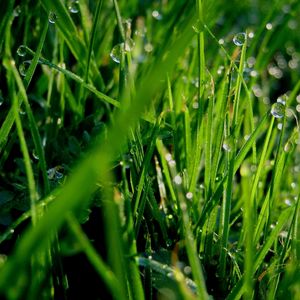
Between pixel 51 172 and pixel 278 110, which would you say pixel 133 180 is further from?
pixel 278 110

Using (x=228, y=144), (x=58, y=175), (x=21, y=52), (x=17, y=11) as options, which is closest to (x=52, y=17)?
(x=21, y=52)

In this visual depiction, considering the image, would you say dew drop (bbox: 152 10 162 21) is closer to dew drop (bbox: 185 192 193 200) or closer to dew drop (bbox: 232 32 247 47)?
dew drop (bbox: 232 32 247 47)

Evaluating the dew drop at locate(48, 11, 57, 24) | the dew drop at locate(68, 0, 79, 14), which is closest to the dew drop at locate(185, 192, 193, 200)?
the dew drop at locate(48, 11, 57, 24)

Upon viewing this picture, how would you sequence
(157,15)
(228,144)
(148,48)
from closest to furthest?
(228,144), (148,48), (157,15)

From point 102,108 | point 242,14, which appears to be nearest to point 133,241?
point 102,108

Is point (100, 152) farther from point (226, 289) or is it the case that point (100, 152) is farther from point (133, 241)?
point (226, 289)

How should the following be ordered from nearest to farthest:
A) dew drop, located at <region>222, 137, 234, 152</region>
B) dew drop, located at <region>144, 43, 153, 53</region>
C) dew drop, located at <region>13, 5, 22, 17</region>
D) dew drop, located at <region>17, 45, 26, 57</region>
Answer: dew drop, located at <region>222, 137, 234, 152</region> → dew drop, located at <region>17, 45, 26, 57</region> → dew drop, located at <region>13, 5, 22, 17</region> → dew drop, located at <region>144, 43, 153, 53</region>

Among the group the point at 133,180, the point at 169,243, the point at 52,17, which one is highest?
the point at 52,17

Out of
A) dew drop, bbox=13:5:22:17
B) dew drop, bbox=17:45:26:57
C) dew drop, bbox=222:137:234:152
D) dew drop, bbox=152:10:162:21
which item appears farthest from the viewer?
dew drop, bbox=152:10:162:21

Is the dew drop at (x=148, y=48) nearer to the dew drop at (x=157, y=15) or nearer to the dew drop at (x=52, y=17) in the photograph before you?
the dew drop at (x=157, y=15)
